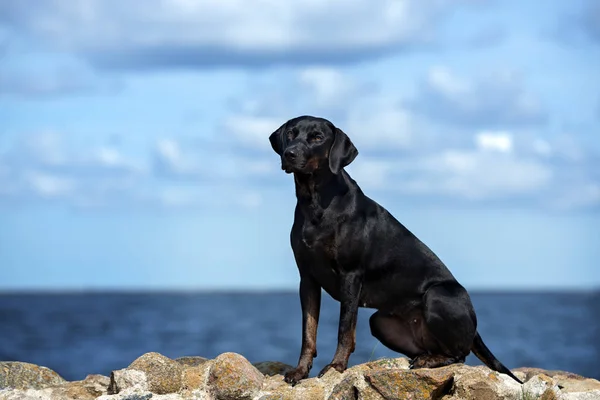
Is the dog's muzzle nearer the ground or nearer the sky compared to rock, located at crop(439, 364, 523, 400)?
nearer the sky

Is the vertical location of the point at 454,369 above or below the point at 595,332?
below

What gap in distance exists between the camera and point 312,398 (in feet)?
29.9

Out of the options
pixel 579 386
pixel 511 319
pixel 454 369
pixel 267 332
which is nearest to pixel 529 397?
pixel 454 369

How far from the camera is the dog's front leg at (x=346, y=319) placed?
30.7 feet

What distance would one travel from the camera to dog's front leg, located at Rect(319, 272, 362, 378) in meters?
9.35

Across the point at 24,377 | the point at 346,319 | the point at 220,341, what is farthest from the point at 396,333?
the point at 220,341

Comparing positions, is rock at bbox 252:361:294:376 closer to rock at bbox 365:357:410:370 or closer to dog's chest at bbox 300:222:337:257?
rock at bbox 365:357:410:370

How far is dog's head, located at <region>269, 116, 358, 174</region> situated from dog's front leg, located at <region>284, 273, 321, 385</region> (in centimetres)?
112

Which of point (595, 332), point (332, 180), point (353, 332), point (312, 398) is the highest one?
point (595, 332)

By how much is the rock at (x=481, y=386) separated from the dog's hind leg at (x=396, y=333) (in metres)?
0.86

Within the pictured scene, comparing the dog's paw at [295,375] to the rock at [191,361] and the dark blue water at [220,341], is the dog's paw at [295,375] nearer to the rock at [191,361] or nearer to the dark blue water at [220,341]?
the rock at [191,361]

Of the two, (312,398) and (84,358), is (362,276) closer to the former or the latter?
(312,398)

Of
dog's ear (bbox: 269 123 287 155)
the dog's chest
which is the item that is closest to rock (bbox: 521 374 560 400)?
the dog's chest

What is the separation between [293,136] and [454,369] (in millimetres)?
2576
